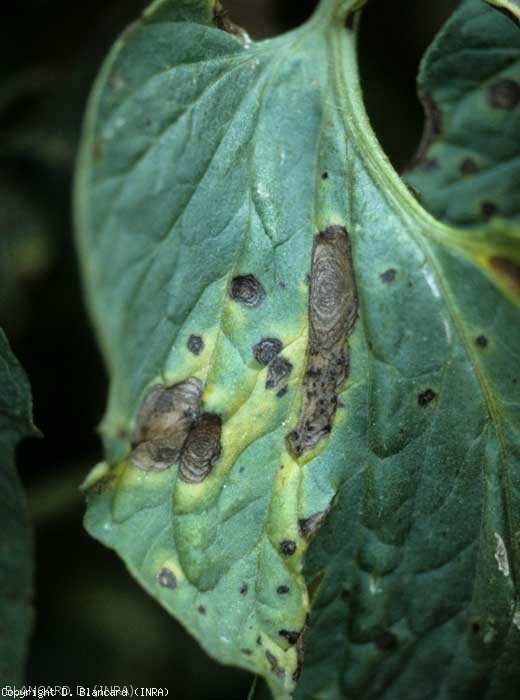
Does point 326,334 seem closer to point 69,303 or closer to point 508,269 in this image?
point 508,269

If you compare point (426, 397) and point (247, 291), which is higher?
point (247, 291)

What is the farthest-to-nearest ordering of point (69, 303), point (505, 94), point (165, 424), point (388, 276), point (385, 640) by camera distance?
point (69, 303) → point (505, 94) → point (385, 640) → point (388, 276) → point (165, 424)

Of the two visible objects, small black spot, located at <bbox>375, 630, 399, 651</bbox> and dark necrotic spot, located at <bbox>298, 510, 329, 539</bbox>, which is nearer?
dark necrotic spot, located at <bbox>298, 510, 329, 539</bbox>

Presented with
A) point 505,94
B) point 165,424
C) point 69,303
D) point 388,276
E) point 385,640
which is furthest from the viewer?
point 69,303

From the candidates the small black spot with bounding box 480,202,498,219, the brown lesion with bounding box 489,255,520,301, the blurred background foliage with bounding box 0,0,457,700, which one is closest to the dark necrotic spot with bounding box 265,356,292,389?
the brown lesion with bounding box 489,255,520,301

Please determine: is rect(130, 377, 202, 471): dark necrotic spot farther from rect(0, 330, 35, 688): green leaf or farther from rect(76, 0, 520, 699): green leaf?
rect(0, 330, 35, 688): green leaf

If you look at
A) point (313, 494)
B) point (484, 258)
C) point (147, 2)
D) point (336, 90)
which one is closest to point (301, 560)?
point (313, 494)

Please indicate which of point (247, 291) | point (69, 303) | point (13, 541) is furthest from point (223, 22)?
point (69, 303)
